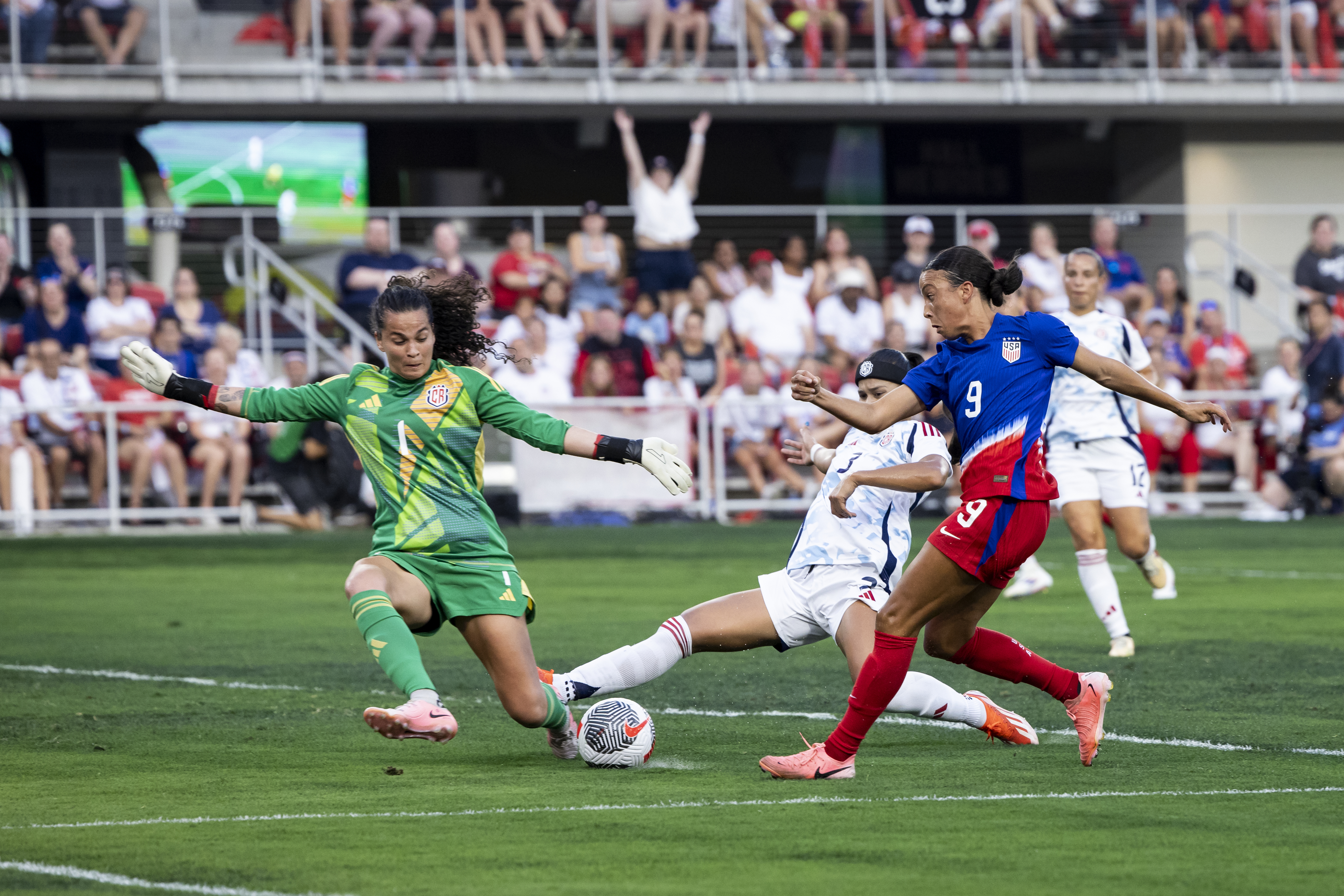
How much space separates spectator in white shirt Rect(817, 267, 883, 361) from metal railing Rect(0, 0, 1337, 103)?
4.64 metres

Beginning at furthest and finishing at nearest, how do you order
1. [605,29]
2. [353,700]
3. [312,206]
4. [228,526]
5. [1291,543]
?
[312,206]
[605,29]
[228,526]
[1291,543]
[353,700]

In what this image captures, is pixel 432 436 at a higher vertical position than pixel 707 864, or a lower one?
higher

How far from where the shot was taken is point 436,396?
675cm

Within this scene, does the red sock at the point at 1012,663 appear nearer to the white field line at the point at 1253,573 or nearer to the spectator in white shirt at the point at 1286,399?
the white field line at the point at 1253,573

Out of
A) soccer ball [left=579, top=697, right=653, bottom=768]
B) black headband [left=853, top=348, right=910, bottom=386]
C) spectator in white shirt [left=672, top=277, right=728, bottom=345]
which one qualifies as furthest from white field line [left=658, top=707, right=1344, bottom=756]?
spectator in white shirt [left=672, top=277, right=728, bottom=345]

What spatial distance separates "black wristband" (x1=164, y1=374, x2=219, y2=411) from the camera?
22.3ft

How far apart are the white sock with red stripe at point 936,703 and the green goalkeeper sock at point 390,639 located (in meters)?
1.82

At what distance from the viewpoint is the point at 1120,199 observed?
1204 inches

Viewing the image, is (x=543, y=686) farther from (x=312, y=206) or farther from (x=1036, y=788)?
(x=312, y=206)

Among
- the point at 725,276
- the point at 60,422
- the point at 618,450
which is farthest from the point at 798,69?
the point at 618,450

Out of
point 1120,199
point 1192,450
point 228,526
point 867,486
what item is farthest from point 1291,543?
point 1120,199

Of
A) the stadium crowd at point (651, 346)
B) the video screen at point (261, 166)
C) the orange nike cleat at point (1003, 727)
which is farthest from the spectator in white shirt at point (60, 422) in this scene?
the orange nike cleat at point (1003, 727)

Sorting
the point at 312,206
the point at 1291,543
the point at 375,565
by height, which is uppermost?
the point at 312,206

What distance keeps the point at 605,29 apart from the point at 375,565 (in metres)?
A: 19.5
